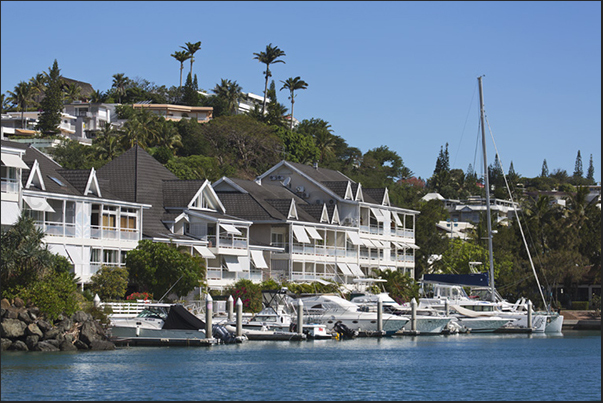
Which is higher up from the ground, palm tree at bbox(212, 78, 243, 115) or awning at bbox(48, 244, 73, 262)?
palm tree at bbox(212, 78, 243, 115)

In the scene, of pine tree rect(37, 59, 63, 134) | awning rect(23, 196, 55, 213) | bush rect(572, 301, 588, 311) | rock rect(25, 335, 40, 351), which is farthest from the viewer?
pine tree rect(37, 59, 63, 134)

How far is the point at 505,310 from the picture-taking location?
78.2 metres

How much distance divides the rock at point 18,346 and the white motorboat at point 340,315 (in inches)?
896

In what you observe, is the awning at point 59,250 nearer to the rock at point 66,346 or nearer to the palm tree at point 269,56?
the rock at point 66,346

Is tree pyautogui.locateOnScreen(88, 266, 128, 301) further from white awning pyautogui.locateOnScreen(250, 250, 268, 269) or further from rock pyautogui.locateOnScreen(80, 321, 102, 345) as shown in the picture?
white awning pyautogui.locateOnScreen(250, 250, 268, 269)

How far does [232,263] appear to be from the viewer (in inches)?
2881

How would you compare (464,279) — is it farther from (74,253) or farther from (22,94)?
(22,94)

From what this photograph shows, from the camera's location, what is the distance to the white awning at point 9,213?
54.8 m

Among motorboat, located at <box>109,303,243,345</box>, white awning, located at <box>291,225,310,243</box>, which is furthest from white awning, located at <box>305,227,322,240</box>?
motorboat, located at <box>109,303,243,345</box>

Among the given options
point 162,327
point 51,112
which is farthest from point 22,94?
point 162,327

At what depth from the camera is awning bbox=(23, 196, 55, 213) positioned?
56906 mm

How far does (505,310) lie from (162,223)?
28.9 metres

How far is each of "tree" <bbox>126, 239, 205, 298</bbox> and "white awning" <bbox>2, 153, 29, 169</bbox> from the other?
10043mm

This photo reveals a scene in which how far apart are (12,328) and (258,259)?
32.7 metres
